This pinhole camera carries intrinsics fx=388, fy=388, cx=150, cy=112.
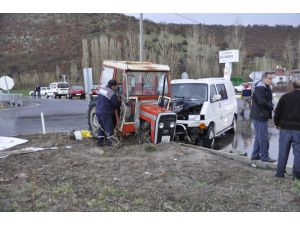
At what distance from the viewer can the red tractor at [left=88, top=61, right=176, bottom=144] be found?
967cm

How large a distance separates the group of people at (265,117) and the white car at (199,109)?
2.19m

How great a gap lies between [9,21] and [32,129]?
82.6m

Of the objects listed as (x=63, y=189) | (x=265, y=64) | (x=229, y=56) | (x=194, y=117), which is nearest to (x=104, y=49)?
(x=265, y=64)

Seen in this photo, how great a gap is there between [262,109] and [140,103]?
3.32 metres

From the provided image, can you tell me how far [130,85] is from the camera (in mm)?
9844

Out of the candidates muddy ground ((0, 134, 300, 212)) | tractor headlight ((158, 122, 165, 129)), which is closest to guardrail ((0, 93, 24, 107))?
tractor headlight ((158, 122, 165, 129))

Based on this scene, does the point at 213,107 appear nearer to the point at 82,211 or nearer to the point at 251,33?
the point at 82,211

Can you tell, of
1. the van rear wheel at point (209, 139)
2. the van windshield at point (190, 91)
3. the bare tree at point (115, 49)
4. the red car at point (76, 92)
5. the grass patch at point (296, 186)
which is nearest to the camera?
the grass patch at point (296, 186)

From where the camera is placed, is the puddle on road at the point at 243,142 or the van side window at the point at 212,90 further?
the van side window at the point at 212,90

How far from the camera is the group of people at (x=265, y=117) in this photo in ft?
22.2

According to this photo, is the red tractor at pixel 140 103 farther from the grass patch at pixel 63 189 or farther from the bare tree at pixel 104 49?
the bare tree at pixel 104 49

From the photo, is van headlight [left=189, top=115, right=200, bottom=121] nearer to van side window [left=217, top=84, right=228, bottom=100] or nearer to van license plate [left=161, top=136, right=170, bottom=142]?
van license plate [left=161, top=136, right=170, bottom=142]

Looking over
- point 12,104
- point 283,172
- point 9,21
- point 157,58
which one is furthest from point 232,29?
point 9,21

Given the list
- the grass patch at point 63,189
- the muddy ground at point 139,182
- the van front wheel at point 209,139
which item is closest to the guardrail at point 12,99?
the van front wheel at point 209,139
